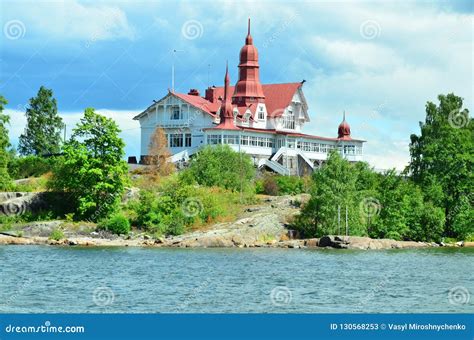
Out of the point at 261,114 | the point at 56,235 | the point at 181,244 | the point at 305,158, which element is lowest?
the point at 181,244

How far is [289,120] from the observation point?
92000mm

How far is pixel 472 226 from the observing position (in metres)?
64.6

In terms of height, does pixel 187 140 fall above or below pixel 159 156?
above

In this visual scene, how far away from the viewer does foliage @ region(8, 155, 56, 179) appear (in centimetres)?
7250

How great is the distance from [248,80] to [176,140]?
9.59 metres

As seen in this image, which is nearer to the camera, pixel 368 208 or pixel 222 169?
pixel 368 208

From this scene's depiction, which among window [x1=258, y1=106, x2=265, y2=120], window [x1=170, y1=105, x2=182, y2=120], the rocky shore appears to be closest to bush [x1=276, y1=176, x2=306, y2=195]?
the rocky shore

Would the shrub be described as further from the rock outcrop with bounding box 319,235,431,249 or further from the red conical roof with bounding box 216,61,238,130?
the rock outcrop with bounding box 319,235,431,249

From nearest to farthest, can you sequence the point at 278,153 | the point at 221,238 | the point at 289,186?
the point at 221,238
the point at 289,186
the point at 278,153

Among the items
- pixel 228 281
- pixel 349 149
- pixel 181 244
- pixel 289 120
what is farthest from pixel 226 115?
pixel 228 281

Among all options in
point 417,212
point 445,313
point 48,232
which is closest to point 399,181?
point 417,212

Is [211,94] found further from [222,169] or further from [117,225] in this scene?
[117,225]
